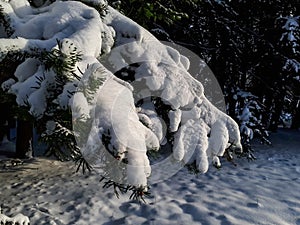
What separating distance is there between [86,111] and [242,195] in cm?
474

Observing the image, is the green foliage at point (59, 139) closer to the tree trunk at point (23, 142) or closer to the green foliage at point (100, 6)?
the green foliage at point (100, 6)

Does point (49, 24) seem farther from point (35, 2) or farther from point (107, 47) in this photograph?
point (35, 2)

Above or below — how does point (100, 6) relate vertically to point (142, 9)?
below

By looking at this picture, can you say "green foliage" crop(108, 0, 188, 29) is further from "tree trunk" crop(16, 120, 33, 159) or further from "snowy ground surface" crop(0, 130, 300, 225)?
"tree trunk" crop(16, 120, 33, 159)

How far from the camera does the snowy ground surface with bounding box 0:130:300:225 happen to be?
4504 millimetres

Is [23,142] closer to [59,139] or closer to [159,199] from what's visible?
[159,199]

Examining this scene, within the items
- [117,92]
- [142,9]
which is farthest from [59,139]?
[142,9]

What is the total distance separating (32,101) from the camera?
1.53 meters

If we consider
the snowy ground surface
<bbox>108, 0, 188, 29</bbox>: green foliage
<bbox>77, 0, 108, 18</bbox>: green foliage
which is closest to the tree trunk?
the snowy ground surface

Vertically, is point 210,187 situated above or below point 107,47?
below

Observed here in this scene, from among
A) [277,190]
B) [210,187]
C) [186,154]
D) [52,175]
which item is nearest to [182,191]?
[210,187]

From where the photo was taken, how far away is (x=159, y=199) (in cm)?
518

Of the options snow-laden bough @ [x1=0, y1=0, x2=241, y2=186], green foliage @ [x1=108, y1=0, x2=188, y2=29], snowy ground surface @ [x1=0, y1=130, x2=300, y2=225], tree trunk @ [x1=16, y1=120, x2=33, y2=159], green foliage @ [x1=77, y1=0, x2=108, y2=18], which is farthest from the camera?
tree trunk @ [x1=16, y1=120, x2=33, y2=159]

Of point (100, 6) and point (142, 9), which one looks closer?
point (100, 6)
